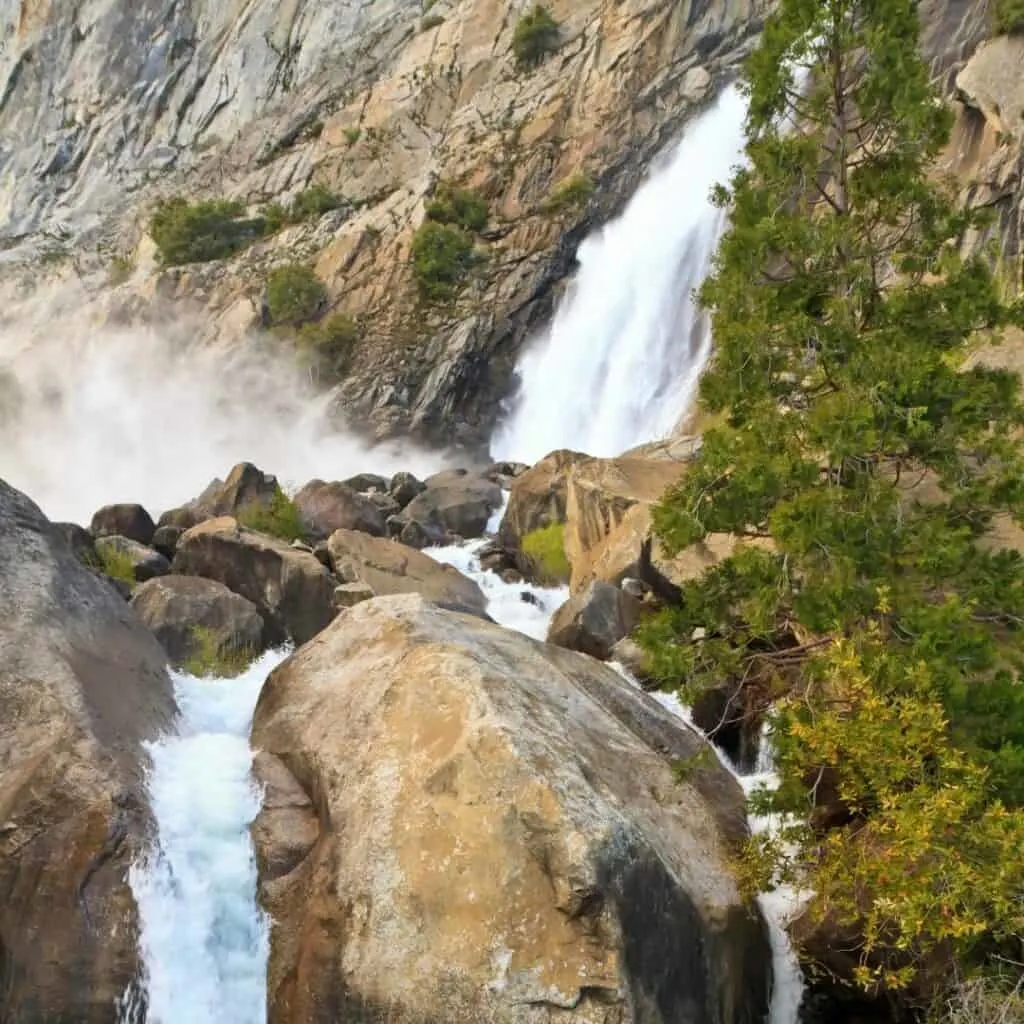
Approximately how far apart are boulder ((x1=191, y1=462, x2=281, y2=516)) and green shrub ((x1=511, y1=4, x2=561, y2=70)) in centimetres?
4229

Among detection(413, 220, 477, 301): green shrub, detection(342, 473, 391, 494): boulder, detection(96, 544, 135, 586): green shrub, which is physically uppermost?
detection(413, 220, 477, 301): green shrub

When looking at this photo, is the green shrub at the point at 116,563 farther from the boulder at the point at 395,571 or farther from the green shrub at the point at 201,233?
the green shrub at the point at 201,233

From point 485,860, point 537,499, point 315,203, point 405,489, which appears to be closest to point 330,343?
point 315,203

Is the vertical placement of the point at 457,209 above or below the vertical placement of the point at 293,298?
above

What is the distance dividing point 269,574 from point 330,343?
106 feet

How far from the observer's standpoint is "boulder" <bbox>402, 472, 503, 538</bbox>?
3125 centimetres

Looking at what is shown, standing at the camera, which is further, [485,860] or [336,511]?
Answer: [336,511]

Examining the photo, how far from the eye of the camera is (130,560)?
21953 mm

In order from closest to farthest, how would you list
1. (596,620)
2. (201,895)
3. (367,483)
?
(201,895)
(596,620)
(367,483)

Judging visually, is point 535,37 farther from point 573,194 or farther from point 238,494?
point 238,494

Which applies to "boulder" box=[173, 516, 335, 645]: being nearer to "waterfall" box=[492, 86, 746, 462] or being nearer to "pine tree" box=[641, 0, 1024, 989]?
"pine tree" box=[641, 0, 1024, 989]

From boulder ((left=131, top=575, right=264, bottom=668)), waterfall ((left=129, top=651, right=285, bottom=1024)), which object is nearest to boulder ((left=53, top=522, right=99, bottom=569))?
boulder ((left=131, top=575, right=264, bottom=668))

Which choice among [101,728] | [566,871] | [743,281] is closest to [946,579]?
[743,281]

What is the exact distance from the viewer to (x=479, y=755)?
9344 millimetres
